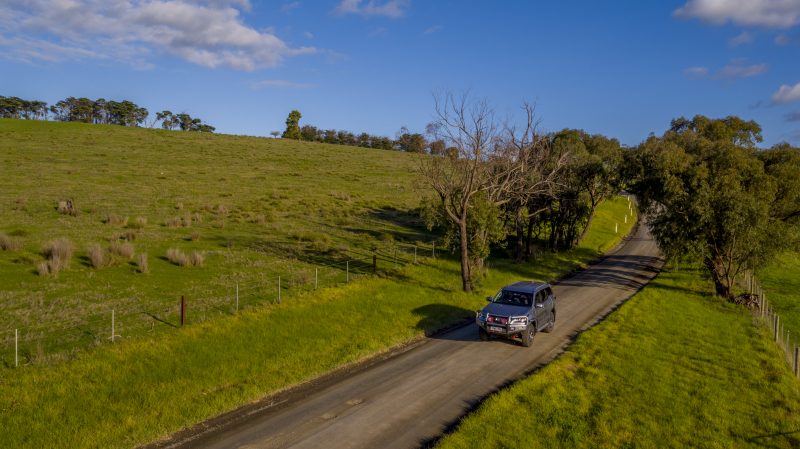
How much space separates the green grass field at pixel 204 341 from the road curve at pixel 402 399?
120 centimetres

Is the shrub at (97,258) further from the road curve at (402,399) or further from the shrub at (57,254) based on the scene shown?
the road curve at (402,399)

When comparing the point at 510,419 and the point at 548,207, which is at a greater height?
the point at 548,207

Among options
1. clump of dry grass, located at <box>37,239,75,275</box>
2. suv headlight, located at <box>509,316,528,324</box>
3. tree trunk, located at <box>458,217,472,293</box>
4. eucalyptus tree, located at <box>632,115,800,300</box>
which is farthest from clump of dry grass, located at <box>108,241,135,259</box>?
eucalyptus tree, located at <box>632,115,800,300</box>

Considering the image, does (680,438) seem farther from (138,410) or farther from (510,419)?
(138,410)

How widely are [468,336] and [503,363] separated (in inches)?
127

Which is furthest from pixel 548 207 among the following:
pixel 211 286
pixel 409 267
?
pixel 211 286

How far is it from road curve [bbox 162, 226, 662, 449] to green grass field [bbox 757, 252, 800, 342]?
38.1 feet

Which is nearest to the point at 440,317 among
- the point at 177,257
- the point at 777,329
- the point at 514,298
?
the point at 514,298

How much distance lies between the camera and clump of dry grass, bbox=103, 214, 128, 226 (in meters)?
35.9

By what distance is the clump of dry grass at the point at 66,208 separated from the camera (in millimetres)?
38469

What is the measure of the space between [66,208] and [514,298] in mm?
35792

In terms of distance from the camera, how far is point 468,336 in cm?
1991

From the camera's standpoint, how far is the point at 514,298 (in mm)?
19656

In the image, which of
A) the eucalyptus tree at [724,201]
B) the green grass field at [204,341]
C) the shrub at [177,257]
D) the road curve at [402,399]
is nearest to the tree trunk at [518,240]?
the green grass field at [204,341]
